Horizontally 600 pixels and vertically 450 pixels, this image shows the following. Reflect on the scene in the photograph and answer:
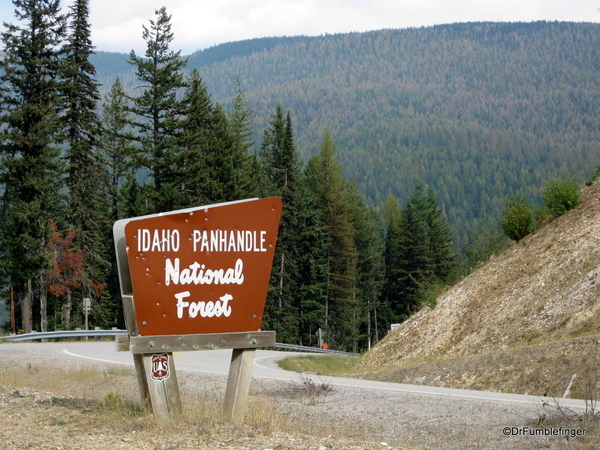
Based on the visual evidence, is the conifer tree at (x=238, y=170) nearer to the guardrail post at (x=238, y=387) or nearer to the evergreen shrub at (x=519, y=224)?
the evergreen shrub at (x=519, y=224)

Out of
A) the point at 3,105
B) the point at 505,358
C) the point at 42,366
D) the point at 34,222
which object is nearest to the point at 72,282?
the point at 34,222

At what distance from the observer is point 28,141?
110 ft

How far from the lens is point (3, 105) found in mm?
34094

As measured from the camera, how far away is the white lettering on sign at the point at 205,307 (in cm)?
809

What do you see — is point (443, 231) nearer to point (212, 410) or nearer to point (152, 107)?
point (152, 107)

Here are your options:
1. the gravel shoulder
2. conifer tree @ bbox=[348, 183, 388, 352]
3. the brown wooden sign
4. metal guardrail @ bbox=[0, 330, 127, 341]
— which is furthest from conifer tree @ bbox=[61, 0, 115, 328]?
conifer tree @ bbox=[348, 183, 388, 352]

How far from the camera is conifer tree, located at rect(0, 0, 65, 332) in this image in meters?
33.7

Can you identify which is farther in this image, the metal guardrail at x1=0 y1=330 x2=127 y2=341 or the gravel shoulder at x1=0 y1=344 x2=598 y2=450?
the metal guardrail at x1=0 y1=330 x2=127 y2=341

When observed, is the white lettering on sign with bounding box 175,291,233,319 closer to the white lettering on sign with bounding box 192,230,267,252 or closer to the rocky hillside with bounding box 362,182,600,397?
the white lettering on sign with bounding box 192,230,267,252

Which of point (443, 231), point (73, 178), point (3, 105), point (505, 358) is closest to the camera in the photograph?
point (505, 358)

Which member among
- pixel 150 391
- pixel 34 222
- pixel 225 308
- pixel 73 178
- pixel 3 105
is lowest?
pixel 150 391

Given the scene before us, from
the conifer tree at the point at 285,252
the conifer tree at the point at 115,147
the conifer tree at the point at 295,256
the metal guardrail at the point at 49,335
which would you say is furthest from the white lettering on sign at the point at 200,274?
the conifer tree at the point at 295,256

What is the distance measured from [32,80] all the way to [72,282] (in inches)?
471

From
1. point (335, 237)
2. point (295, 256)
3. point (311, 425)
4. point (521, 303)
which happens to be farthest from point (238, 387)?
point (335, 237)
